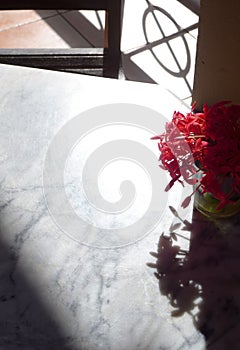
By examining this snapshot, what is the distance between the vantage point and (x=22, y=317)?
0.99 m

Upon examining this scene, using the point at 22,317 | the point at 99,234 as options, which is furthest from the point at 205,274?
the point at 22,317

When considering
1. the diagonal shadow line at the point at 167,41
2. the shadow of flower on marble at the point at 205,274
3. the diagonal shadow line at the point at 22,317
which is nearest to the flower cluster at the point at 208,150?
the shadow of flower on marble at the point at 205,274

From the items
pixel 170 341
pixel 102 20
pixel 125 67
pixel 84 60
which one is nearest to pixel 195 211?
pixel 170 341

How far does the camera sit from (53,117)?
1.30 metres

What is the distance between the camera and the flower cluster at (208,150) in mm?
1009

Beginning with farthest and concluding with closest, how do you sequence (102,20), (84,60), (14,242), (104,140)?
(102,20) < (84,60) < (104,140) < (14,242)

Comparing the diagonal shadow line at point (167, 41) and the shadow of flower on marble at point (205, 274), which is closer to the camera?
the shadow of flower on marble at point (205, 274)

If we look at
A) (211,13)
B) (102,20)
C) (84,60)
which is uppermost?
(102,20)

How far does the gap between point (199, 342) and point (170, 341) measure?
4 cm

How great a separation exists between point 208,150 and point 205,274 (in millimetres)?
205

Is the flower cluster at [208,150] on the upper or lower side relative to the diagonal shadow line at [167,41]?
lower

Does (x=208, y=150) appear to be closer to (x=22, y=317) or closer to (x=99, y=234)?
(x=99, y=234)

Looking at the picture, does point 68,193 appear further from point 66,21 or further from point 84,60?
point 66,21

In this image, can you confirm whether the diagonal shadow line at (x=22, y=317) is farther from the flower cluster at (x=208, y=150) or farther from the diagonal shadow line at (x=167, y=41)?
the diagonal shadow line at (x=167, y=41)
